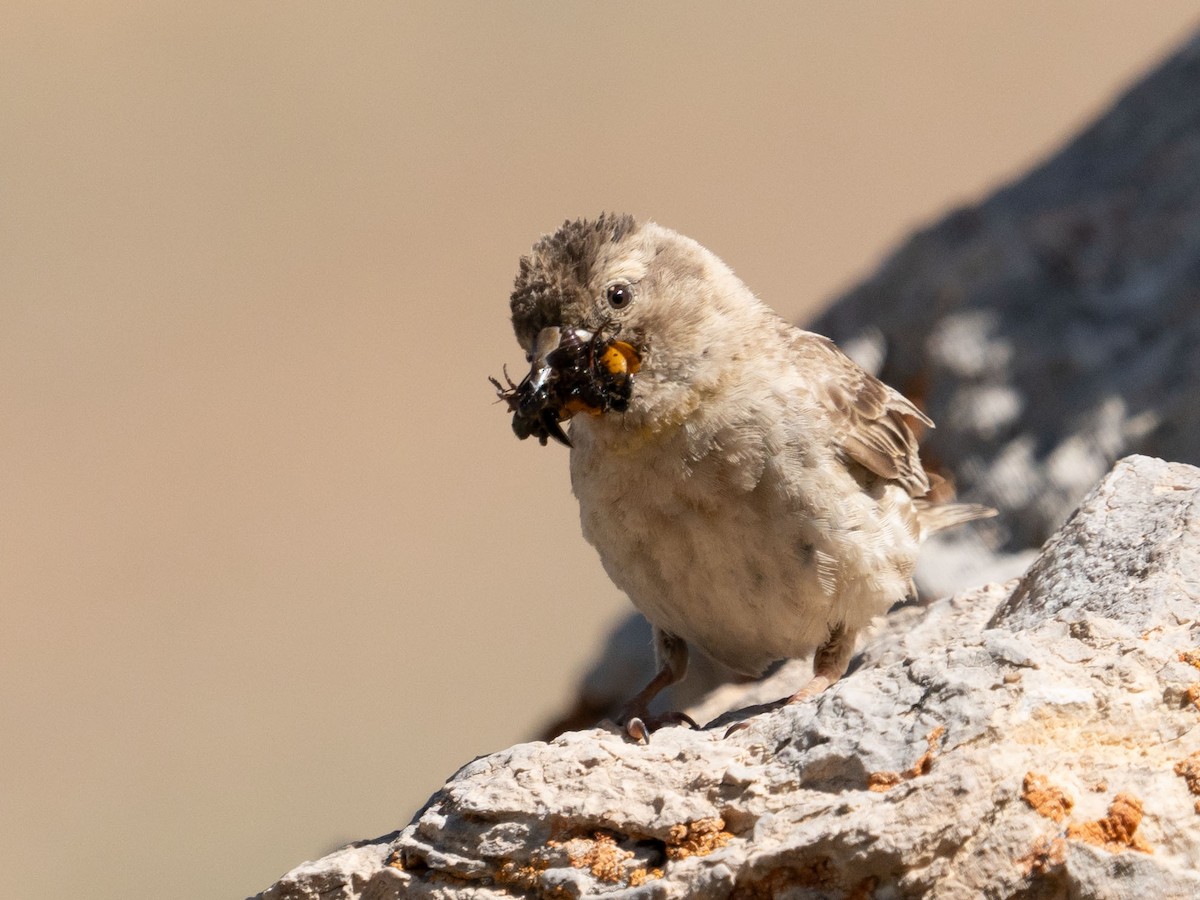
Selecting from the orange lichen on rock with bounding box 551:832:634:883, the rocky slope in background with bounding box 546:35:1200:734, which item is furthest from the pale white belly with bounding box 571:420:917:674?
the orange lichen on rock with bounding box 551:832:634:883

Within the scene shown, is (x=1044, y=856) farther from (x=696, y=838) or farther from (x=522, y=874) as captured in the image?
(x=522, y=874)

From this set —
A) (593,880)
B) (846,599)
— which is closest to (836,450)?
(846,599)

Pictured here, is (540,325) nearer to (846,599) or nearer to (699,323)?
(699,323)

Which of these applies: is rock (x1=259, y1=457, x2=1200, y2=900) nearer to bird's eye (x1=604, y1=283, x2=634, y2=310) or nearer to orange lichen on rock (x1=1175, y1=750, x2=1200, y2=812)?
orange lichen on rock (x1=1175, y1=750, x2=1200, y2=812)

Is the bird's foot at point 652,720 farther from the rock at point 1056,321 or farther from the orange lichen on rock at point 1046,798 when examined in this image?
the rock at point 1056,321

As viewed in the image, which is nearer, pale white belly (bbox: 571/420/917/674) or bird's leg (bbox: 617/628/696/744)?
pale white belly (bbox: 571/420/917/674)

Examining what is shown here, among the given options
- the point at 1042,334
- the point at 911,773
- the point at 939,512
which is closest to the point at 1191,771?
the point at 911,773
